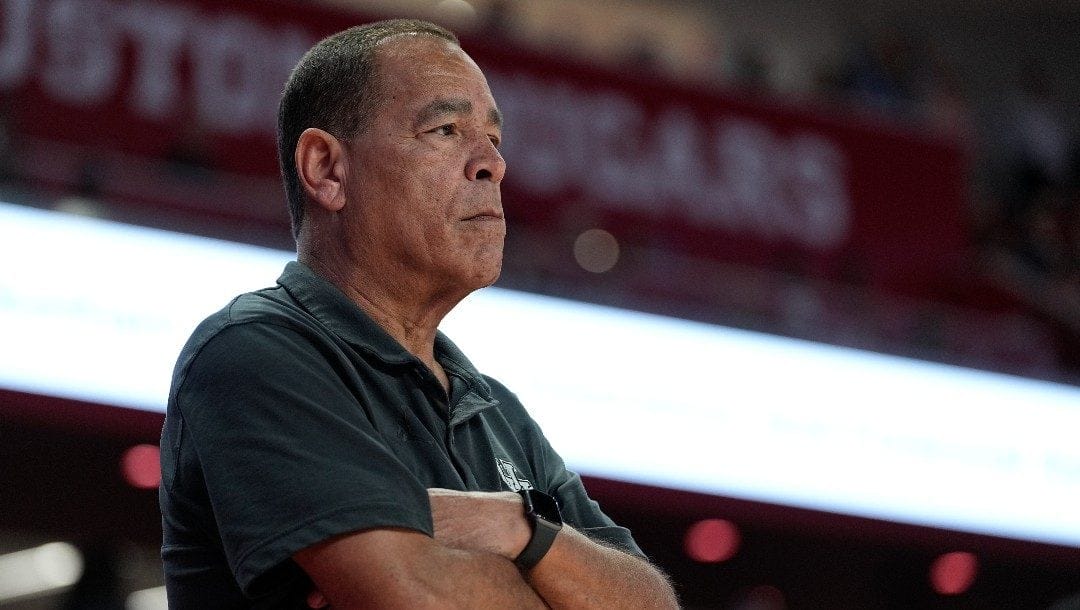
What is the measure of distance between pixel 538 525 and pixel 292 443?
0.31 metres

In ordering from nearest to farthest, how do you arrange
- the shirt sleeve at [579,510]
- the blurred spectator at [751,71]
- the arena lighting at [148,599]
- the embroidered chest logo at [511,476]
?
the embroidered chest logo at [511,476] → the shirt sleeve at [579,510] → the arena lighting at [148,599] → the blurred spectator at [751,71]

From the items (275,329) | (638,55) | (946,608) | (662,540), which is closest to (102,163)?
(662,540)

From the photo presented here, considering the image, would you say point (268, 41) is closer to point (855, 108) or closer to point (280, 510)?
point (855, 108)

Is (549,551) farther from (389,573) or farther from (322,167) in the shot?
(322,167)

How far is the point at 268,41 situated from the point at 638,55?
2482mm

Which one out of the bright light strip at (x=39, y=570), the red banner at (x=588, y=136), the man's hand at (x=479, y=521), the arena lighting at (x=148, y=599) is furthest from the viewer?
the red banner at (x=588, y=136)

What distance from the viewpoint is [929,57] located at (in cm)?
922

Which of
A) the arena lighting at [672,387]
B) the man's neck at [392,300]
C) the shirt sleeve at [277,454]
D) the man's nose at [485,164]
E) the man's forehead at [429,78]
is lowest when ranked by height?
the arena lighting at [672,387]

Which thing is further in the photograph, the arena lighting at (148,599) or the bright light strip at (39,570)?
the bright light strip at (39,570)

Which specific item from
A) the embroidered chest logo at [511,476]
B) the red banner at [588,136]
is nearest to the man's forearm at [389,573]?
the embroidered chest logo at [511,476]

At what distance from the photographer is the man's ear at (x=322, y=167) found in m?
1.87

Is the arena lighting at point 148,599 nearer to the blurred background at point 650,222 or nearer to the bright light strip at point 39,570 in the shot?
the blurred background at point 650,222

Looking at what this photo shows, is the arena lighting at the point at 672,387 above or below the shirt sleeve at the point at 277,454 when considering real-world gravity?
below

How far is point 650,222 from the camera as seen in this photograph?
6375 millimetres
